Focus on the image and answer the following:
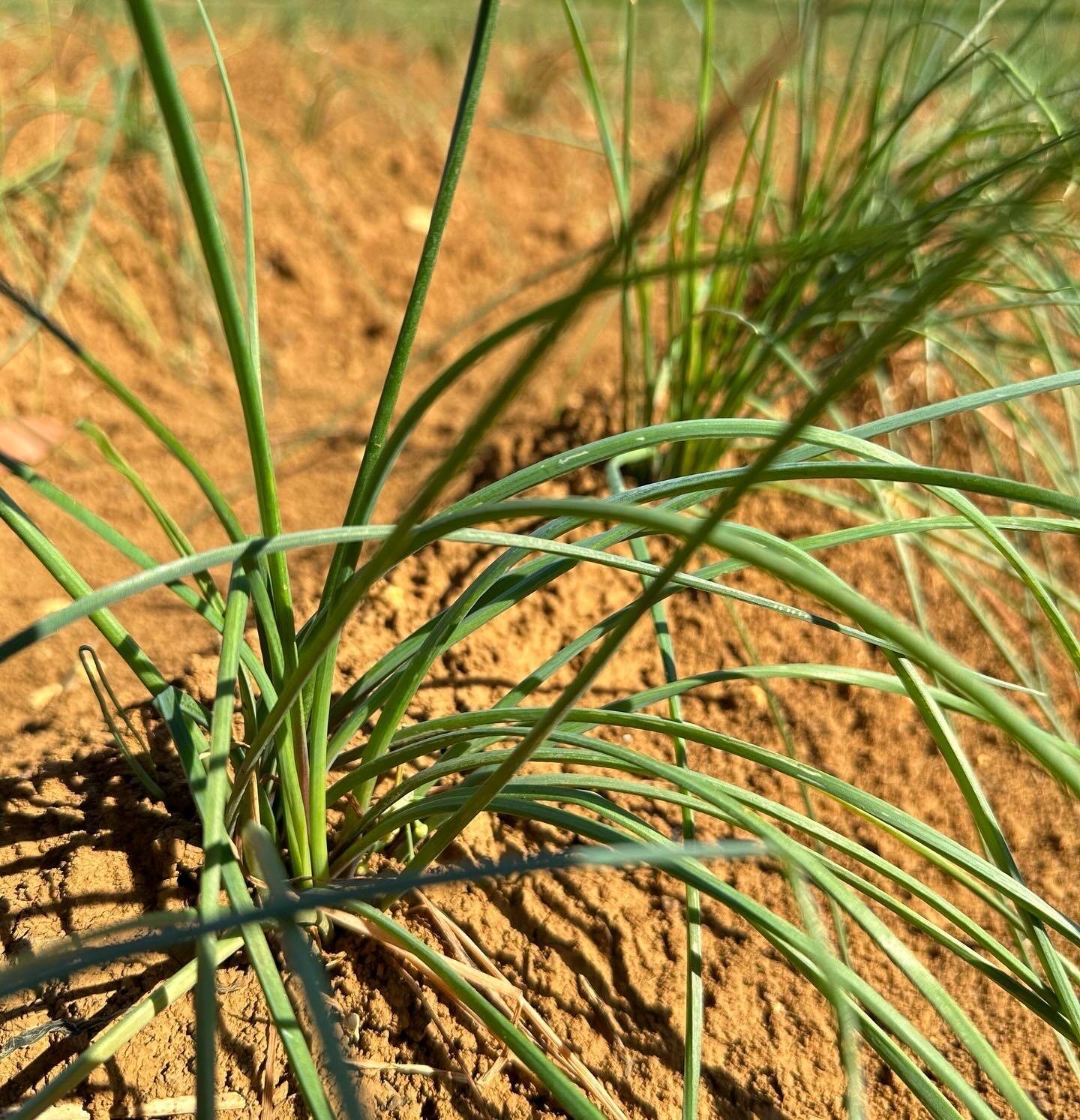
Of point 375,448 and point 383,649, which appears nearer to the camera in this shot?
point 375,448

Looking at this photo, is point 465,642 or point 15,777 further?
point 465,642

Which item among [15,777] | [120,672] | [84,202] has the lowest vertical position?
[15,777]

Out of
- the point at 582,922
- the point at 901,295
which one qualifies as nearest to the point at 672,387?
the point at 901,295

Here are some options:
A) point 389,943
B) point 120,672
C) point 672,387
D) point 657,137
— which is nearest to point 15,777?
point 120,672

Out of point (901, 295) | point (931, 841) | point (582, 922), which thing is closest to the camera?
point (931, 841)

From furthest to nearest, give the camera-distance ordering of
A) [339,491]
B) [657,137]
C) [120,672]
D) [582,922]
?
[657,137], [339,491], [120,672], [582,922]

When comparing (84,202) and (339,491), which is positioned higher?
(84,202)

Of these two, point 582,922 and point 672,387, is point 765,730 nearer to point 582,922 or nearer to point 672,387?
point 582,922
